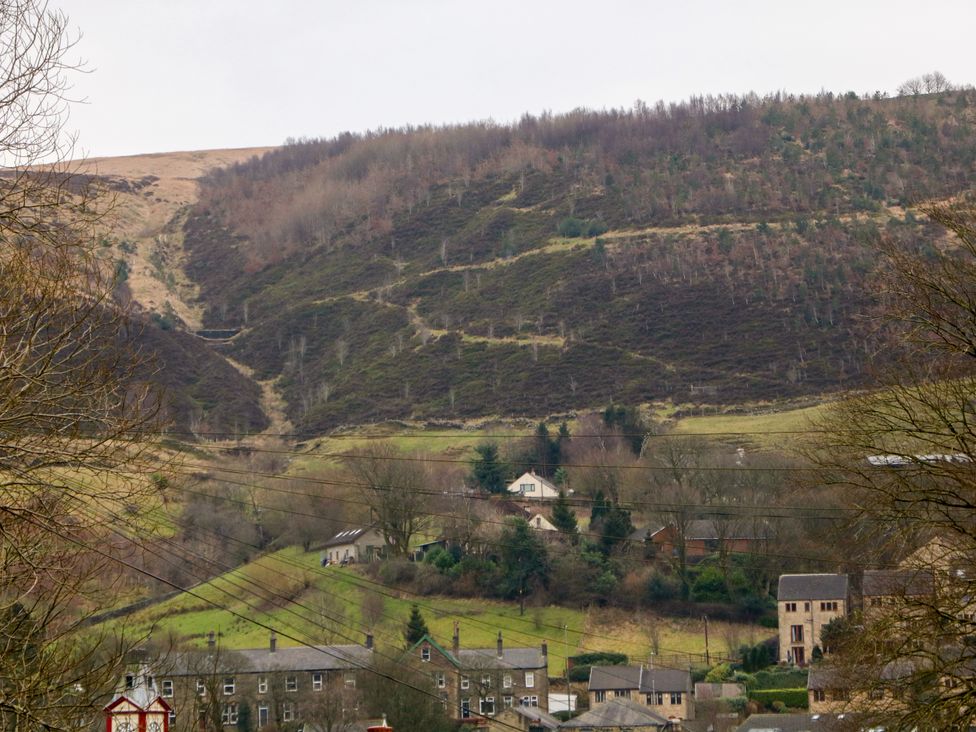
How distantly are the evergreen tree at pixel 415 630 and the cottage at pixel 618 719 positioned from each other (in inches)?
420

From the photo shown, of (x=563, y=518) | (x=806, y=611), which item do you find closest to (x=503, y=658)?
(x=806, y=611)

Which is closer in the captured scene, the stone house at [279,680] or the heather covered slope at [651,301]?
the stone house at [279,680]

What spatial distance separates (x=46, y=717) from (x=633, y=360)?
137436 mm

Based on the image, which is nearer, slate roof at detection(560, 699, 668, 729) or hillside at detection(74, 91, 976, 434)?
slate roof at detection(560, 699, 668, 729)

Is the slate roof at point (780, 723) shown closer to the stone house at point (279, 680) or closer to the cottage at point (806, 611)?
the cottage at point (806, 611)

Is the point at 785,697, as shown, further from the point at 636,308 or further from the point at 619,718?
the point at 636,308

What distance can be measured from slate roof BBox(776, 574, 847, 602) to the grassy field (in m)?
2.86

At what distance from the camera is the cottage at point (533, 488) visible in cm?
10631

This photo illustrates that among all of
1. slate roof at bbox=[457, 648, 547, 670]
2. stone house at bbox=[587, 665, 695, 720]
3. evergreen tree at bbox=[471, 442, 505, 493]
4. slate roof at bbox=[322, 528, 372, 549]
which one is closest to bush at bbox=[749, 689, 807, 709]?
stone house at bbox=[587, 665, 695, 720]

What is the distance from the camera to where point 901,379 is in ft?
69.4

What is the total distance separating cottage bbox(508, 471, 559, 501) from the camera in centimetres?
10631

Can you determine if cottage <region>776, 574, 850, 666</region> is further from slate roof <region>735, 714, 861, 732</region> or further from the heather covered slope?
the heather covered slope

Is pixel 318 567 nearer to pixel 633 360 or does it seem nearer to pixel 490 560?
pixel 490 560

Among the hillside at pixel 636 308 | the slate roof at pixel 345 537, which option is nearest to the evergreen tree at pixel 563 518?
the slate roof at pixel 345 537
